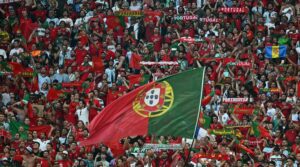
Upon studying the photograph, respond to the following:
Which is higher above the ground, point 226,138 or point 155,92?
point 155,92

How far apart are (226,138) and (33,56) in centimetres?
749

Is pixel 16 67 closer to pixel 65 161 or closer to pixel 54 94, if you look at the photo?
pixel 54 94

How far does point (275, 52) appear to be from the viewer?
123 ft

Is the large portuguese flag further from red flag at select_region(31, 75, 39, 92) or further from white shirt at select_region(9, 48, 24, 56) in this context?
white shirt at select_region(9, 48, 24, 56)

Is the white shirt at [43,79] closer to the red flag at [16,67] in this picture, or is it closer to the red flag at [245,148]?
the red flag at [16,67]

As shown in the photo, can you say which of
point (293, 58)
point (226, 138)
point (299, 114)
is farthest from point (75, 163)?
point (293, 58)

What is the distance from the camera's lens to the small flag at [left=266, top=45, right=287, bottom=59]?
Result: 123 ft

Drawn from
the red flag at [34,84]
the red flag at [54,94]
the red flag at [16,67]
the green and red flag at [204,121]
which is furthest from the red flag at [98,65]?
the green and red flag at [204,121]

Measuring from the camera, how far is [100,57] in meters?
37.5

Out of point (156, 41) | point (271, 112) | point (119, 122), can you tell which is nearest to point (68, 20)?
point (156, 41)

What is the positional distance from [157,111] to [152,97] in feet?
1.01

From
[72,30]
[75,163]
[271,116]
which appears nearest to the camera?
[75,163]

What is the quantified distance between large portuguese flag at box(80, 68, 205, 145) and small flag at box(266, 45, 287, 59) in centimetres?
1265

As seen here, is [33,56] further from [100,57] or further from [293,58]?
[293,58]
